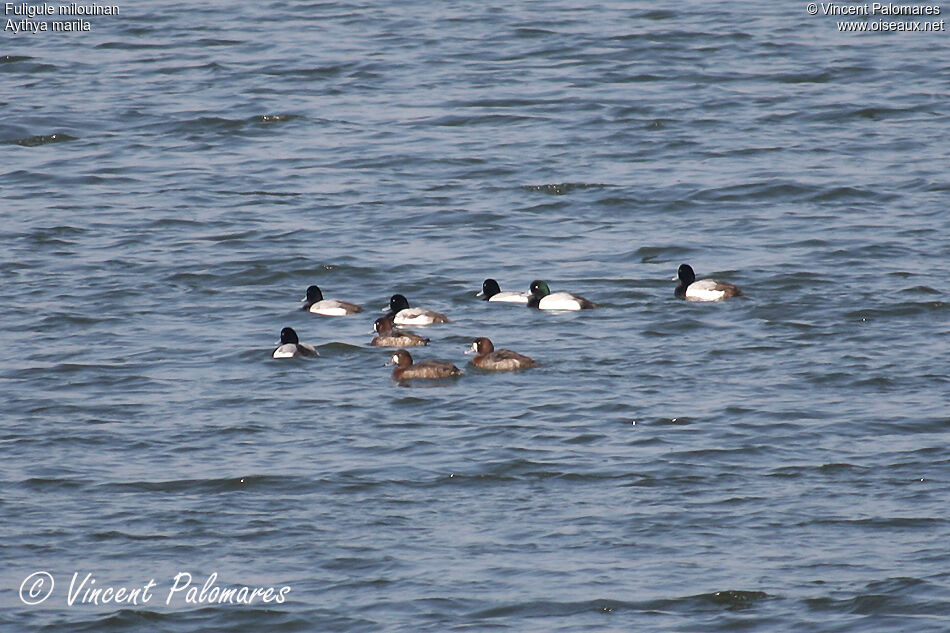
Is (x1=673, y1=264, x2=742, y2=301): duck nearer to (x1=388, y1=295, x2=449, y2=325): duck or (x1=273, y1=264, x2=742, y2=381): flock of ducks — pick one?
(x1=273, y1=264, x2=742, y2=381): flock of ducks

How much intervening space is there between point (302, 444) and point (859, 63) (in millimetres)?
18560

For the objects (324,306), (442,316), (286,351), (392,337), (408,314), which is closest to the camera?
(286,351)

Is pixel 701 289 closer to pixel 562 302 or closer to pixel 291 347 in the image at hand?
pixel 562 302

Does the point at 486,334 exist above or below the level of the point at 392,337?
below

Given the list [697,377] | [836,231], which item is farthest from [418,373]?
[836,231]

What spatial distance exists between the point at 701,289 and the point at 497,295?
6.81ft

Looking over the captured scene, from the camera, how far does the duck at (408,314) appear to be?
16.1 meters

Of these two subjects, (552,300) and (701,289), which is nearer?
(552,300)

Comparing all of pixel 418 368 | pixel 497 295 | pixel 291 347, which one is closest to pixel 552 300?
pixel 497 295

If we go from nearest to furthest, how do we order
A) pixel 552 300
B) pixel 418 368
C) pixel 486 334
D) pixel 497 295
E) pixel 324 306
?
pixel 418 368
pixel 486 334
pixel 552 300
pixel 324 306
pixel 497 295

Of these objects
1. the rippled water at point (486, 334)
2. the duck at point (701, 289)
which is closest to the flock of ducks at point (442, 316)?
the duck at point (701, 289)

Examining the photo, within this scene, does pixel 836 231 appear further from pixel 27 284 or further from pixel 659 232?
pixel 27 284

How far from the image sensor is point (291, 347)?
15.2 metres

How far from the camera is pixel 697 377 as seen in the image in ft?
47.6
